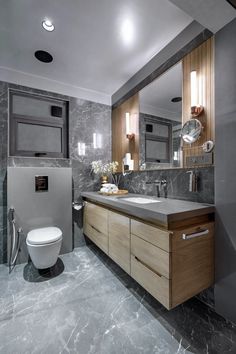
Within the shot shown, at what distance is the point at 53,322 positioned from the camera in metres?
1.31

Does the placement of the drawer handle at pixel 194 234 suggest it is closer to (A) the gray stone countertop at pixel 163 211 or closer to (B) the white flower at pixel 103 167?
(A) the gray stone countertop at pixel 163 211

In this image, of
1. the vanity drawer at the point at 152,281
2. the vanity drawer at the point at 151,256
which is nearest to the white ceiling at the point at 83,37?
the vanity drawer at the point at 151,256

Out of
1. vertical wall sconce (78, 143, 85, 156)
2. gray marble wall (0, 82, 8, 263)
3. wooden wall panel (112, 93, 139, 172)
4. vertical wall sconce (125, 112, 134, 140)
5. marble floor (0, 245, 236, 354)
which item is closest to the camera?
marble floor (0, 245, 236, 354)

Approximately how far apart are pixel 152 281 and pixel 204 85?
1.66 metres

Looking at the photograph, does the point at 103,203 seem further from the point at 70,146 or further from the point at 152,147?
the point at 70,146

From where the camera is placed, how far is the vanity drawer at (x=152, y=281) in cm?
115

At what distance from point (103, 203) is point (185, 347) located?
133 cm

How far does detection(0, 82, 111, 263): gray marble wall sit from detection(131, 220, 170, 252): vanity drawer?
1.46 metres

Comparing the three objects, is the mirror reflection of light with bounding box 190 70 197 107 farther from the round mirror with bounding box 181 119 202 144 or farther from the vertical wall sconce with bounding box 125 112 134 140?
the vertical wall sconce with bounding box 125 112 134 140

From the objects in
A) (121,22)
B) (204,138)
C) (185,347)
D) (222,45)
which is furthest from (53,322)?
(121,22)

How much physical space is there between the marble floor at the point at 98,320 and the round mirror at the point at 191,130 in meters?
1.46

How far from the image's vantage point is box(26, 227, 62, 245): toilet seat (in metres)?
1.78

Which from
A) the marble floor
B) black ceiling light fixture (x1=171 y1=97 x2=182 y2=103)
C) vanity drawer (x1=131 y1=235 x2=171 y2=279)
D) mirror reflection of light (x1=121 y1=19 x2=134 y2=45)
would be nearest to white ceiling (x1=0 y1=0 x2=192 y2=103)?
mirror reflection of light (x1=121 y1=19 x2=134 y2=45)

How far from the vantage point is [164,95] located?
1.95 m
